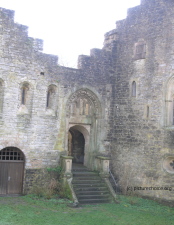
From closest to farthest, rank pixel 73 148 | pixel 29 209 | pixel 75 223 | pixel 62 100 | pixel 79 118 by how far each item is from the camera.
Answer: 1. pixel 75 223
2. pixel 29 209
3. pixel 62 100
4. pixel 79 118
5. pixel 73 148

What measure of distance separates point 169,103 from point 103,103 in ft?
12.1

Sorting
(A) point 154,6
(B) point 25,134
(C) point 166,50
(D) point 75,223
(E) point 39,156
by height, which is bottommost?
(D) point 75,223

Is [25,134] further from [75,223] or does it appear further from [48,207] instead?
[75,223]

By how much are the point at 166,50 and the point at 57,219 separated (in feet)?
28.6

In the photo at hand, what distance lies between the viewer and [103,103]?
1587 cm

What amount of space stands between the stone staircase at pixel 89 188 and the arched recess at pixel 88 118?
3.84 feet

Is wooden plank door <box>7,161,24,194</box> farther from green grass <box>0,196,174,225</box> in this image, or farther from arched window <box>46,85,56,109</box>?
arched window <box>46,85,56,109</box>

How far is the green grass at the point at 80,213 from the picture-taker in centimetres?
1016

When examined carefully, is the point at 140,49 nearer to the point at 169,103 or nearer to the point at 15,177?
the point at 169,103

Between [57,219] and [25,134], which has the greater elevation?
[25,134]

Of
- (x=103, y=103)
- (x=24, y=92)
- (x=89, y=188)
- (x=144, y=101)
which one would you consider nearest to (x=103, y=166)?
(x=89, y=188)

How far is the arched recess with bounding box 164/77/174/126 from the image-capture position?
531 inches

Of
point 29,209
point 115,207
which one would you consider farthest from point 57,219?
point 115,207

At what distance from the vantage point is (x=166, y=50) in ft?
45.0
